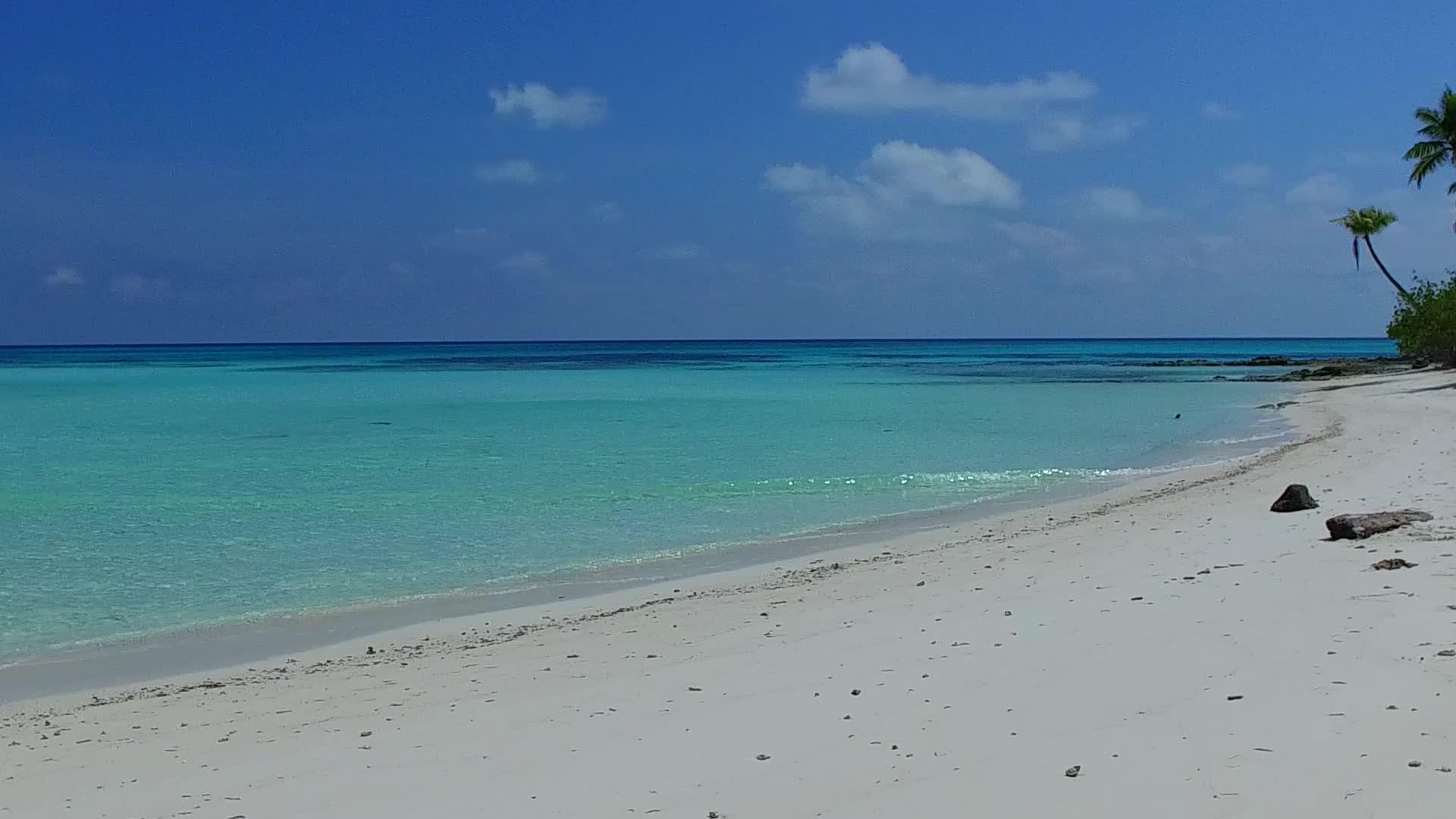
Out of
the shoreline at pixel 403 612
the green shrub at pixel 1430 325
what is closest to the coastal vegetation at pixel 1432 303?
the green shrub at pixel 1430 325

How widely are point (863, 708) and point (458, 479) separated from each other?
15197 millimetres

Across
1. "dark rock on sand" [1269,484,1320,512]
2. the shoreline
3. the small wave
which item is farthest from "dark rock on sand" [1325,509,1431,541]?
the small wave

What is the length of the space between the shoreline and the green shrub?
33.6 metres

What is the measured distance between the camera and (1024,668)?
6340 mm

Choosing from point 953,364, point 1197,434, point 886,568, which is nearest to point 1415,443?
point 1197,434

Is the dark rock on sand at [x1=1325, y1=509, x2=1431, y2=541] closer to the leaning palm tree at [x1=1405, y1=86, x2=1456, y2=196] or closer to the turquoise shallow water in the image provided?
the turquoise shallow water

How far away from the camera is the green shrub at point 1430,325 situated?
42375mm

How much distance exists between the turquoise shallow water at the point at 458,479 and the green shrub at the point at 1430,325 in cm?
760

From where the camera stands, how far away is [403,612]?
1026 centimetres

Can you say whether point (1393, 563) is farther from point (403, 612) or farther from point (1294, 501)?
point (403, 612)

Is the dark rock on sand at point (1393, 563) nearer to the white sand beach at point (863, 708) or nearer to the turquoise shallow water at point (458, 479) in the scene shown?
the white sand beach at point (863, 708)

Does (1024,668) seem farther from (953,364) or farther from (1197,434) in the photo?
(953,364)

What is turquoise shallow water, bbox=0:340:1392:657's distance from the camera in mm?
11703

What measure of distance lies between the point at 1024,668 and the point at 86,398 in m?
53.1
